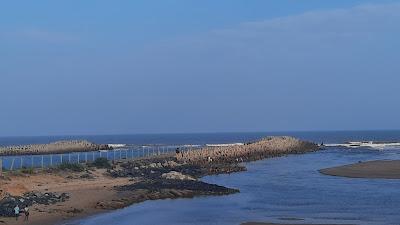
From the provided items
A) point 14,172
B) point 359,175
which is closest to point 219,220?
point 14,172

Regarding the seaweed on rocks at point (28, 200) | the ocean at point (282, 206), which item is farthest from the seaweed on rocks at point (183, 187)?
the seaweed on rocks at point (28, 200)

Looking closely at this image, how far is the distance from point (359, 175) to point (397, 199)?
55.3 ft

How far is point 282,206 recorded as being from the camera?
104 feet

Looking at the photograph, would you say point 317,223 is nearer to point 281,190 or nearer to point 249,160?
point 281,190

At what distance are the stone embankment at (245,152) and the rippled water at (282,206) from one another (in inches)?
950

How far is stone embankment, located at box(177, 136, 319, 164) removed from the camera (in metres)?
69.2

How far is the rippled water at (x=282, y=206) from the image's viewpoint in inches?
1069

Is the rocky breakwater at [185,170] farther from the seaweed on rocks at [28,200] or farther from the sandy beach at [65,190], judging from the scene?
the seaweed on rocks at [28,200]

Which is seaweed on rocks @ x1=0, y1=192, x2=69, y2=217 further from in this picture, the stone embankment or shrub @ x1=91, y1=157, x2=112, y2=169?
the stone embankment

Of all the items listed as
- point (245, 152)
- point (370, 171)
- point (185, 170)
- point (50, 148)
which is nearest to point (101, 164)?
point (185, 170)

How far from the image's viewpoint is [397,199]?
33406 millimetres

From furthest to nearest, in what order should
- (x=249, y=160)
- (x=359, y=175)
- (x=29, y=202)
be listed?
(x=249, y=160) < (x=359, y=175) < (x=29, y=202)

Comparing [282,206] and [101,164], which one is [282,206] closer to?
[282,206]

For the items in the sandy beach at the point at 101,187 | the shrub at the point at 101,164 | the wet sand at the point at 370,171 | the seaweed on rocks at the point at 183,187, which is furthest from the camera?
the shrub at the point at 101,164
